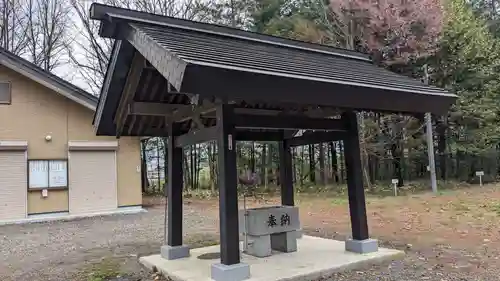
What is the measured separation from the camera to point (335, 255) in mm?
5117

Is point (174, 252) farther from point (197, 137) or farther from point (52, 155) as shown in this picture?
point (52, 155)

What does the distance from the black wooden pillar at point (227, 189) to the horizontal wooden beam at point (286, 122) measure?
17 cm

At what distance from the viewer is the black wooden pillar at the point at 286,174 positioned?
627 cm

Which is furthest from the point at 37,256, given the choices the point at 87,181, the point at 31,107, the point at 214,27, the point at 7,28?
the point at 7,28

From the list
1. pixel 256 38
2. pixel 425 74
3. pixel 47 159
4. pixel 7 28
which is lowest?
pixel 47 159

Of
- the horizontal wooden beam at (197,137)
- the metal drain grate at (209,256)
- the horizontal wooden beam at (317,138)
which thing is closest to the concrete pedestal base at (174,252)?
the metal drain grate at (209,256)

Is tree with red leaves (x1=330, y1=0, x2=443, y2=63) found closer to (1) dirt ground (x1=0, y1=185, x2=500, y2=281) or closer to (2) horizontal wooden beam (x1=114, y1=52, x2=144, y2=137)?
(1) dirt ground (x1=0, y1=185, x2=500, y2=281)

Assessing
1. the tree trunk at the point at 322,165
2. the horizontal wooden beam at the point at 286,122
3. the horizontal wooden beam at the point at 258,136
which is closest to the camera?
the horizontal wooden beam at the point at 286,122

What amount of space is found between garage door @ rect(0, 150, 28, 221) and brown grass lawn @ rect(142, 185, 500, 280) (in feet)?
16.5

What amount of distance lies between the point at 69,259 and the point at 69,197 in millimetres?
5786

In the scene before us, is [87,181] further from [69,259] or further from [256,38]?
[256,38]

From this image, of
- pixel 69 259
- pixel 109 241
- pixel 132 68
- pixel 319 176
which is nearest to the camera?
pixel 132 68

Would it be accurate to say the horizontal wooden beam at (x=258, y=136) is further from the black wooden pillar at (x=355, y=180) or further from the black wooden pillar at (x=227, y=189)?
the black wooden pillar at (x=227, y=189)

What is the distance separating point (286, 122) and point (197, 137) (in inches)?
41.3
